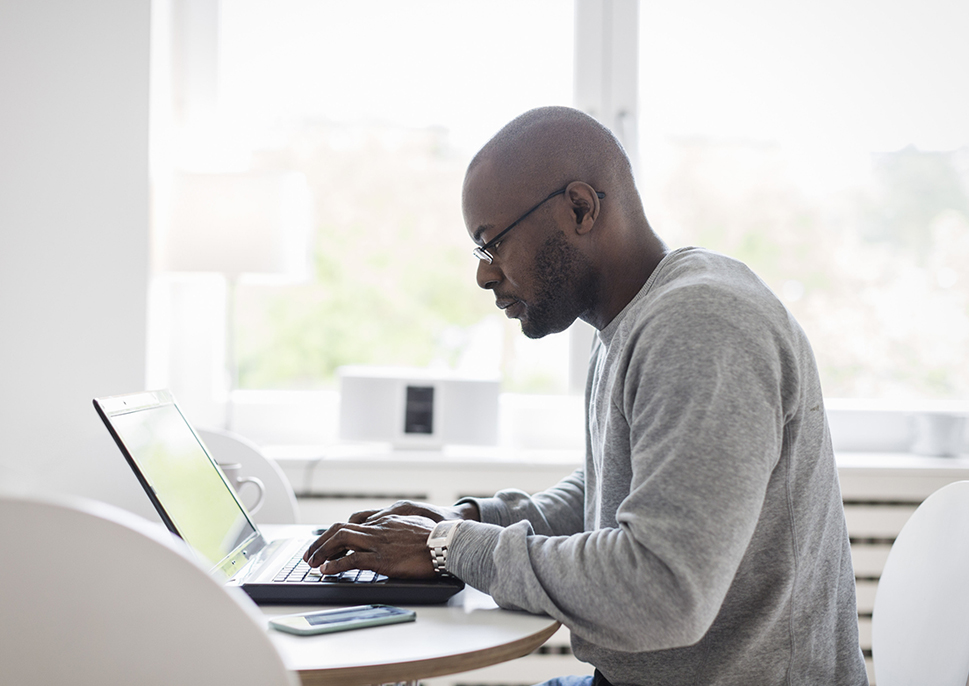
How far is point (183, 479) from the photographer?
1.12 m

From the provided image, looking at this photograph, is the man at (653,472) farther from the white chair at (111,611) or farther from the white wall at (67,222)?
the white wall at (67,222)

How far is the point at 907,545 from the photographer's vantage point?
1217 mm

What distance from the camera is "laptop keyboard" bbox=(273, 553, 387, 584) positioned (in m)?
0.98

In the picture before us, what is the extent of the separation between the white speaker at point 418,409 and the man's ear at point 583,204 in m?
1.06

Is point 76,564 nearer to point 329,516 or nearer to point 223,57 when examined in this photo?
point 329,516

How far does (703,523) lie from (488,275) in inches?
22.4

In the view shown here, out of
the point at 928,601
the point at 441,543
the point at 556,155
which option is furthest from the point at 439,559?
the point at 928,601

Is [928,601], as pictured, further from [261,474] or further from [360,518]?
[261,474]

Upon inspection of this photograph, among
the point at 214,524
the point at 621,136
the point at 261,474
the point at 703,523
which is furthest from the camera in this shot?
the point at 621,136

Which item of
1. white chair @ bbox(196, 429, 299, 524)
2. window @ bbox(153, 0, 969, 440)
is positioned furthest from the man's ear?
window @ bbox(153, 0, 969, 440)

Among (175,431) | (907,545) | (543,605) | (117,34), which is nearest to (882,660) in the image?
(907,545)

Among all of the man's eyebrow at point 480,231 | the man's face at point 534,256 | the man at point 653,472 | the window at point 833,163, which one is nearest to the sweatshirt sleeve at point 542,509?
the man at point 653,472

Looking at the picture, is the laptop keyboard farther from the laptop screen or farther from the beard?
the beard

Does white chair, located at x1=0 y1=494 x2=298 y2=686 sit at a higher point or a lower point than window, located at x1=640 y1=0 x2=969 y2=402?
lower
